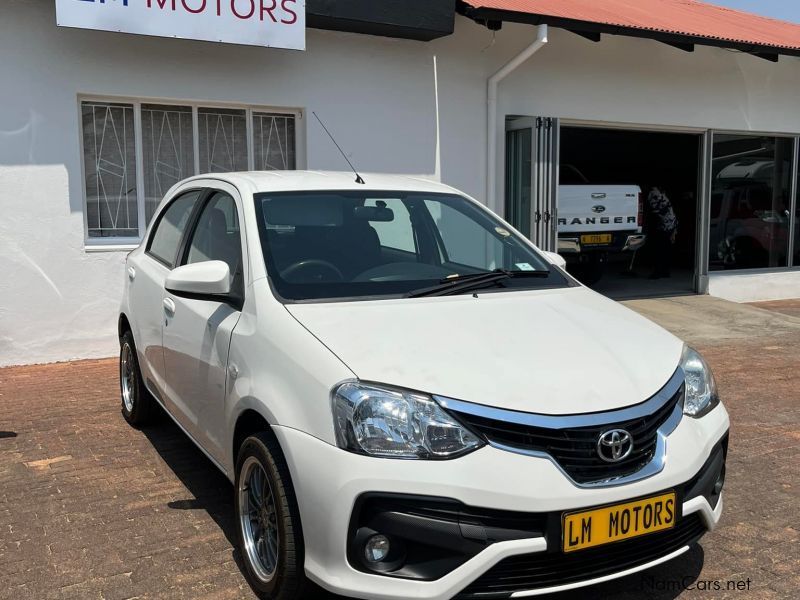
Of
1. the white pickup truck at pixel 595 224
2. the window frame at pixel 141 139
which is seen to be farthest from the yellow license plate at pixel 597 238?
the window frame at pixel 141 139

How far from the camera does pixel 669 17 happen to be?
10.5 metres

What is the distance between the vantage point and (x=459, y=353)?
9.33 feet

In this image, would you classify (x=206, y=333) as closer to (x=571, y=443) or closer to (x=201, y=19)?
(x=571, y=443)

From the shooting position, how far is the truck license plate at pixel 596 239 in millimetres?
11789

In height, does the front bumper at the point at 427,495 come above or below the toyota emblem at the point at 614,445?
below

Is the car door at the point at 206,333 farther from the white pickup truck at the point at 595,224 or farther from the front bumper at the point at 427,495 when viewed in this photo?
the white pickup truck at the point at 595,224

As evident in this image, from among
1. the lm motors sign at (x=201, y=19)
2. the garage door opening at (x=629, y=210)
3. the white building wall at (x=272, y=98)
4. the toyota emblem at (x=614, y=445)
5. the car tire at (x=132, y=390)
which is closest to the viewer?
the toyota emblem at (x=614, y=445)

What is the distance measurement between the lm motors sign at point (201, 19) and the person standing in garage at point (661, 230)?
849 centimetres

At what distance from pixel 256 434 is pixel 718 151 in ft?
34.0

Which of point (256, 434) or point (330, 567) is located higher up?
point (256, 434)

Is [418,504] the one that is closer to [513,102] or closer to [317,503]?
[317,503]

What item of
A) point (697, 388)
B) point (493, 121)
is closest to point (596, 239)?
point (493, 121)

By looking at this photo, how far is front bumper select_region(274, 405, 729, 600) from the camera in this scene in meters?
2.47

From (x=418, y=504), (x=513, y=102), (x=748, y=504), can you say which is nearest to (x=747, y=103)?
(x=513, y=102)
